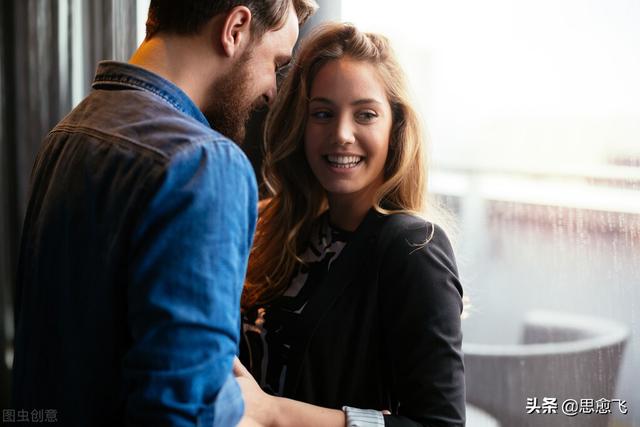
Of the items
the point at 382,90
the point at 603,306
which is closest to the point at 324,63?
the point at 382,90

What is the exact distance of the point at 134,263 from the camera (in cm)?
93

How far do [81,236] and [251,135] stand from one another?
974mm

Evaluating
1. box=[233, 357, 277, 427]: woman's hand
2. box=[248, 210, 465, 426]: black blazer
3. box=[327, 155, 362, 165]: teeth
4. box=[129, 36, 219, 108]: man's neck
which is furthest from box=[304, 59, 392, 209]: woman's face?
box=[233, 357, 277, 427]: woman's hand

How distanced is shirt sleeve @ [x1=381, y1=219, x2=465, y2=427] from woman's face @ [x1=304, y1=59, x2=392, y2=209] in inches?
7.4

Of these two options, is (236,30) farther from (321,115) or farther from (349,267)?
(349,267)

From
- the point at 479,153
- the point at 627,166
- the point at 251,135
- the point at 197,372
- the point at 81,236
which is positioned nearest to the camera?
the point at 197,372

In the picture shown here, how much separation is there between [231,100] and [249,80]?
0.05 meters

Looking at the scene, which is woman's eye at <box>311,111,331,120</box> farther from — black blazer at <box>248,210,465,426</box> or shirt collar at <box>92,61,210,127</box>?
shirt collar at <box>92,61,210,127</box>

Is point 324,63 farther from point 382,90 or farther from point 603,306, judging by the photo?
point 603,306

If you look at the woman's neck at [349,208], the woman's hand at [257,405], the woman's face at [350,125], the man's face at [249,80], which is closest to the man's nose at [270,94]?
the man's face at [249,80]

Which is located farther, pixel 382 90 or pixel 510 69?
pixel 510 69

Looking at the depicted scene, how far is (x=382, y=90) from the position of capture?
1.42 meters

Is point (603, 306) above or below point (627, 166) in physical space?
below

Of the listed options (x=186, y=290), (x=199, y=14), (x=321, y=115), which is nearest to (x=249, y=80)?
(x=199, y=14)
